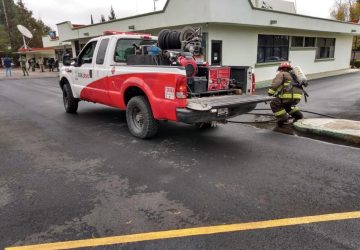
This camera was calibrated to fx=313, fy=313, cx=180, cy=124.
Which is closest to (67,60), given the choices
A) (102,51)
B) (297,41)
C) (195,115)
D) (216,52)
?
(102,51)

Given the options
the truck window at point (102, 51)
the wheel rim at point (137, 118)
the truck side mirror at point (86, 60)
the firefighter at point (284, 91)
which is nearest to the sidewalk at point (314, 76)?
the firefighter at point (284, 91)

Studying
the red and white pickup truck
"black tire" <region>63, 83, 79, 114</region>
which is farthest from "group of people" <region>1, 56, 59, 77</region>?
the red and white pickup truck

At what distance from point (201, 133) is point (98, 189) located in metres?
→ 3.28

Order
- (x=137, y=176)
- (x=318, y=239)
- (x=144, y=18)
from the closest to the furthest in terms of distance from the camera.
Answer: (x=318, y=239) < (x=137, y=176) < (x=144, y=18)

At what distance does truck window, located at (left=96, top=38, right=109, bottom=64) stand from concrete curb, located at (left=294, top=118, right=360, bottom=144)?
4787mm

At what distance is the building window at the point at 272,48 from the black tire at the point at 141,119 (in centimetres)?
1206

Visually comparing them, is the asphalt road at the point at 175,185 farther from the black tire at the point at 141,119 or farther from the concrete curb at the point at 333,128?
the concrete curb at the point at 333,128

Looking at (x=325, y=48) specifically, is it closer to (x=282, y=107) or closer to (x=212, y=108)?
(x=282, y=107)

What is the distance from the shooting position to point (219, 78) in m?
6.31

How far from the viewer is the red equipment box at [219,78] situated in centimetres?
618

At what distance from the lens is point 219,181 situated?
438 centimetres

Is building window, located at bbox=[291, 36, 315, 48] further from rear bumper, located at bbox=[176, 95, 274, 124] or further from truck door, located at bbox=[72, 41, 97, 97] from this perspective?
rear bumper, located at bbox=[176, 95, 274, 124]

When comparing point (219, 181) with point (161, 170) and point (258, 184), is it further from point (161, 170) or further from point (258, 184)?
point (161, 170)

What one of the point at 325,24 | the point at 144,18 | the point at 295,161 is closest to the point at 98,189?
the point at 295,161
